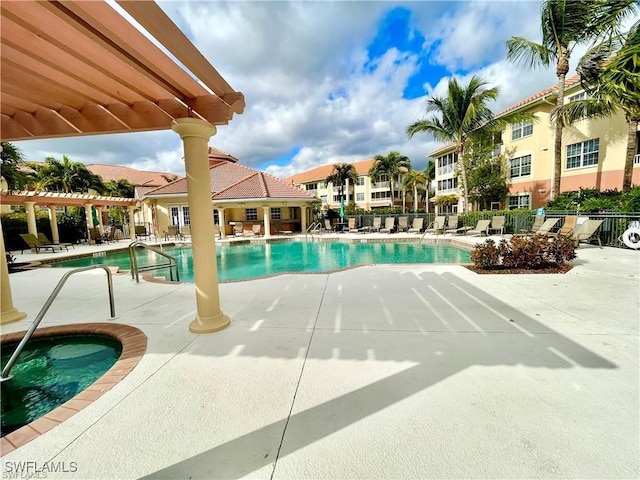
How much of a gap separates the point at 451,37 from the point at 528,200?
1680cm

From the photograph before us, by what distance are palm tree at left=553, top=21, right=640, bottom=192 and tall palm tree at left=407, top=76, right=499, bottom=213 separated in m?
4.43

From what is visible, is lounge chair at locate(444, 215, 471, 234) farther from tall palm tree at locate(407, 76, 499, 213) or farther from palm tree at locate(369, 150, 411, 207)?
palm tree at locate(369, 150, 411, 207)

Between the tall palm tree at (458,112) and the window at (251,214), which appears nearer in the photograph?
the tall palm tree at (458,112)

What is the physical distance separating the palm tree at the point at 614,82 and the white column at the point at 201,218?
15.1 m

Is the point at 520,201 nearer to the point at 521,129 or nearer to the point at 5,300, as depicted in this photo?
the point at 521,129

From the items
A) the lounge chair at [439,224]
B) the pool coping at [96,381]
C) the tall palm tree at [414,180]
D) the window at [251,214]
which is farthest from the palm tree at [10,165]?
the tall palm tree at [414,180]

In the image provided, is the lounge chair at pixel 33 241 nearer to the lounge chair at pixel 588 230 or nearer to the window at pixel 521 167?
the lounge chair at pixel 588 230

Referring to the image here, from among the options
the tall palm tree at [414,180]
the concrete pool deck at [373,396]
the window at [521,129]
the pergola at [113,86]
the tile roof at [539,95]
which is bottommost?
the concrete pool deck at [373,396]

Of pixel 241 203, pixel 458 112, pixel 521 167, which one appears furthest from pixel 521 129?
pixel 241 203

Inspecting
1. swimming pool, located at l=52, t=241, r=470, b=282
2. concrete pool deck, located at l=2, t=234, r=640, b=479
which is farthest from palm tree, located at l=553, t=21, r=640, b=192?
concrete pool deck, located at l=2, t=234, r=640, b=479

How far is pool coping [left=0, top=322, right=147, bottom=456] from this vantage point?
1.93 metres

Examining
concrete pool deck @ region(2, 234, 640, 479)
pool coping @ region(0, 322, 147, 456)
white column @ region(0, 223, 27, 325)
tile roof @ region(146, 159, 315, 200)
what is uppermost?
tile roof @ region(146, 159, 315, 200)

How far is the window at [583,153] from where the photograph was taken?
1728 centimetres

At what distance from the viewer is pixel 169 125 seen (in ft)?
12.7
